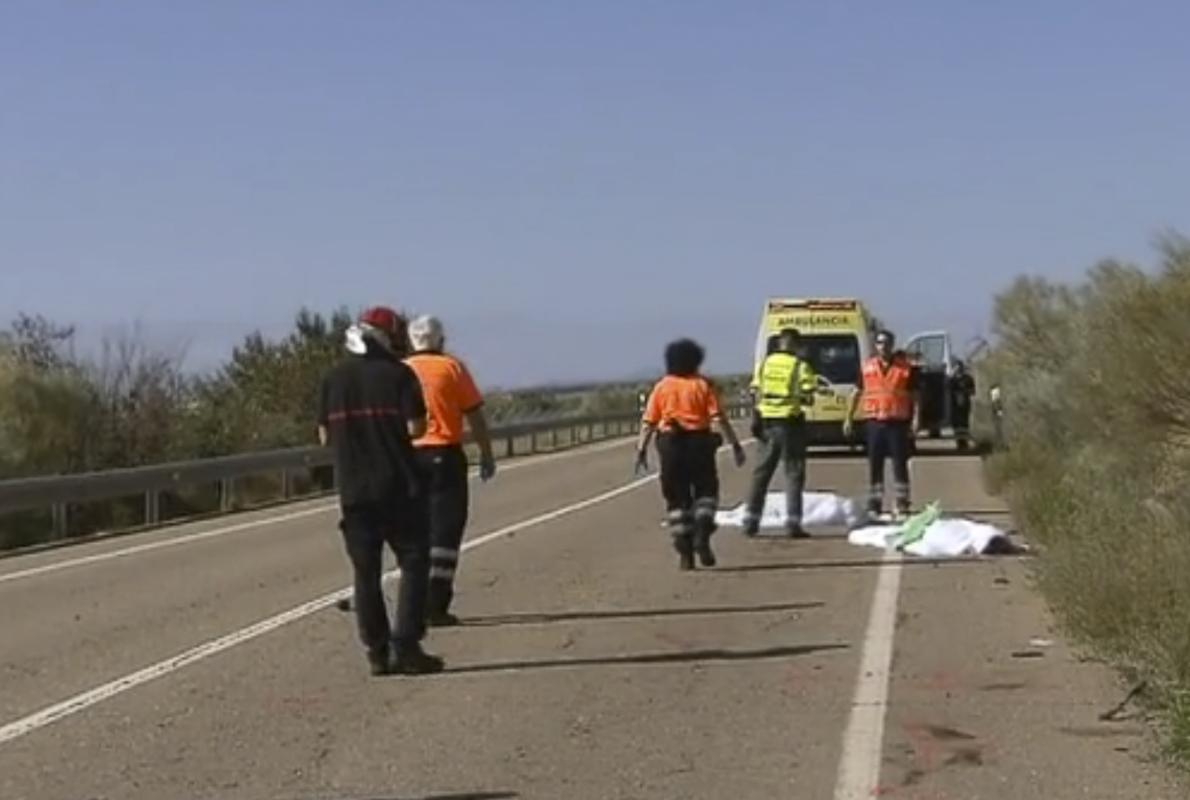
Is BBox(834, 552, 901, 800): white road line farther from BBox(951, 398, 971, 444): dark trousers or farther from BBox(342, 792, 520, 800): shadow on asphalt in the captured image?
BBox(951, 398, 971, 444): dark trousers

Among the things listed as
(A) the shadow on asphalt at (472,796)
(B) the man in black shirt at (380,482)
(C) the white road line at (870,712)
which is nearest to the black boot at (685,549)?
(C) the white road line at (870,712)

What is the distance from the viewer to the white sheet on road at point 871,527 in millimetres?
19719

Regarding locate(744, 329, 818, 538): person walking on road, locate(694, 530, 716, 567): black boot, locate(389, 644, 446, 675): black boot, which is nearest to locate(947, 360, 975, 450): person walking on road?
locate(744, 329, 818, 538): person walking on road

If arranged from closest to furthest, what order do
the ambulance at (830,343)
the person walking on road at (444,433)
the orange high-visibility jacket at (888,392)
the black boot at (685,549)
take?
the person walking on road at (444,433) → the black boot at (685,549) → the orange high-visibility jacket at (888,392) → the ambulance at (830,343)

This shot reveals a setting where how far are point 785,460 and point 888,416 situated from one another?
1.88 metres

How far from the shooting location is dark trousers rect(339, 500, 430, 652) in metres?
12.5

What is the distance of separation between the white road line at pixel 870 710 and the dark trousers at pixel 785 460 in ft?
14.3

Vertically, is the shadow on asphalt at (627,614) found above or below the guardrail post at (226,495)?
below

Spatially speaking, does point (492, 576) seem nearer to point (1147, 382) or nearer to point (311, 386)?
point (1147, 382)

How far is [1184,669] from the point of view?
1050 cm

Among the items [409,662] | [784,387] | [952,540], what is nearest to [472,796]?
[409,662]

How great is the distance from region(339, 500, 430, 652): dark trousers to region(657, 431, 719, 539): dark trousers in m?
5.77

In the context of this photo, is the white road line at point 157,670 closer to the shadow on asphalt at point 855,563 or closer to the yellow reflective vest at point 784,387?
the shadow on asphalt at point 855,563

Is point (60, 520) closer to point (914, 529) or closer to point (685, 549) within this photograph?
point (685, 549)
